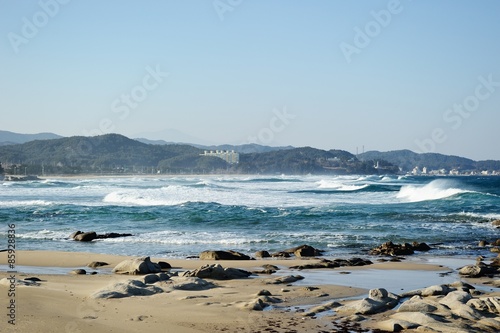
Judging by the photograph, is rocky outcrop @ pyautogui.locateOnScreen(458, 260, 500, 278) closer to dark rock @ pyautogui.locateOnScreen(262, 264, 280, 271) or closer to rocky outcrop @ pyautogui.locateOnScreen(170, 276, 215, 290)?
dark rock @ pyautogui.locateOnScreen(262, 264, 280, 271)

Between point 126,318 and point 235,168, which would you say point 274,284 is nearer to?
point 126,318

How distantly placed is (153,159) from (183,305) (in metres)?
165

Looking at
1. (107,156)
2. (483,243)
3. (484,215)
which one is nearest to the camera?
(483,243)

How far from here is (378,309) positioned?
902 centimetres

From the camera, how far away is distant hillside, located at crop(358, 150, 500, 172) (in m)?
178

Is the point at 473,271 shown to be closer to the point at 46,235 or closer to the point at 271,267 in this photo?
the point at 271,267

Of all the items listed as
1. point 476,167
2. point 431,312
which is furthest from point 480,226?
point 476,167

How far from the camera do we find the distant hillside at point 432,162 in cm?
17850

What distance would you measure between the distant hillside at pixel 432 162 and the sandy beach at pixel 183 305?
567ft

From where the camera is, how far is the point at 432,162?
178 meters

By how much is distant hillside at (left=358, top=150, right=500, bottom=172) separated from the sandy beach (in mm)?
172721

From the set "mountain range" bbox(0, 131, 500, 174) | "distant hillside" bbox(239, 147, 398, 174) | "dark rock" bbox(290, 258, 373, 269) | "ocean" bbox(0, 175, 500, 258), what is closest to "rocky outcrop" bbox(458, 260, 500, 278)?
"dark rock" bbox(290, 258, 373, 269)

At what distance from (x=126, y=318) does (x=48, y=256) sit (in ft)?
26.9

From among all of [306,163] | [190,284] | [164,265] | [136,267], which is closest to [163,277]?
[190,284]
